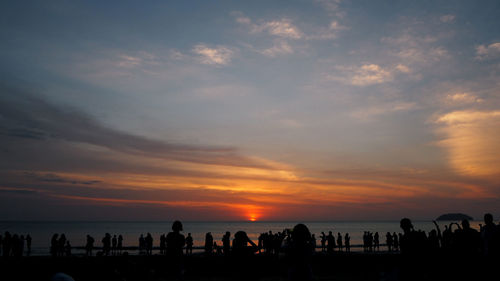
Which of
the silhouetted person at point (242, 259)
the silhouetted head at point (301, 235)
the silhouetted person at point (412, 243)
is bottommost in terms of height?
the silhouetted person at point (242, 259)

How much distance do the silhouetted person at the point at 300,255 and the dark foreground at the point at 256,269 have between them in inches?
9.5

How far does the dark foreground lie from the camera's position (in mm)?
7496

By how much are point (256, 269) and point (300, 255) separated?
1.06 metres

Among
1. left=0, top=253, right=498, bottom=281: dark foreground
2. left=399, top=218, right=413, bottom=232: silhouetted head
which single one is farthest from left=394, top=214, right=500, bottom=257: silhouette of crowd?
left=0, top=253, right=498, bottom=281: dark foreground

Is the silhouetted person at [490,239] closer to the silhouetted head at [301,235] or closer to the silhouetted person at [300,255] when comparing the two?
the silhouetted person at [300,255]

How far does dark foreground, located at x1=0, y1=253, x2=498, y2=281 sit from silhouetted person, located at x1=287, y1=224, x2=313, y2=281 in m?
0.24

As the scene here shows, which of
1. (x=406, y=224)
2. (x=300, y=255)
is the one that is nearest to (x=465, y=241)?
(x=406, y=224)

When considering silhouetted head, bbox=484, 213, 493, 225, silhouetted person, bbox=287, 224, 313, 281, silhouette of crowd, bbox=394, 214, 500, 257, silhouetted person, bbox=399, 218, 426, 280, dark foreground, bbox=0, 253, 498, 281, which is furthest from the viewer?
silhouetted head, bbox=484, 213, 493, 225

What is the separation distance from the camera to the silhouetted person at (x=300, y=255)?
697 centimetres

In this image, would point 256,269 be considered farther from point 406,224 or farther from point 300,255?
point 406,224

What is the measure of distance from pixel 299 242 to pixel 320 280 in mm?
9621

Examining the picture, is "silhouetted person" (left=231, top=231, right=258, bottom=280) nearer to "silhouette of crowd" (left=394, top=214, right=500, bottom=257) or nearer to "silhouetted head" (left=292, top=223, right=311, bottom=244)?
"silhouetted head" (left=292, top=223, right=311, bottom=244)

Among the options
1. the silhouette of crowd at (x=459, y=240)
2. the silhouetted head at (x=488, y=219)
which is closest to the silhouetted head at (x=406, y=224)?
the silhouette of crowd at (x=459, y=240)

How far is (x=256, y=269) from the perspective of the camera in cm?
751
